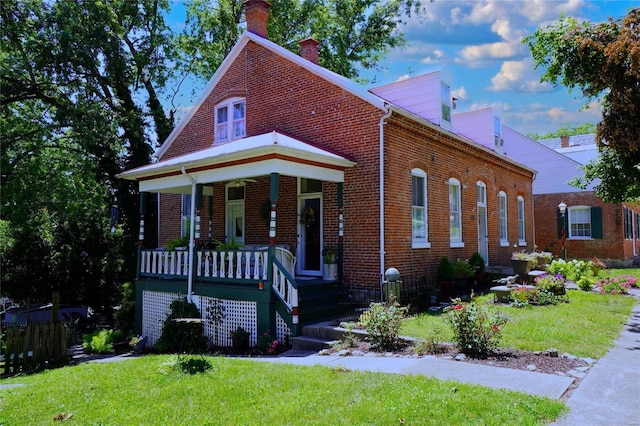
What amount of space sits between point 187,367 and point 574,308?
9.35 metres

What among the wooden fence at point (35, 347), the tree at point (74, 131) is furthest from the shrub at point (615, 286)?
the tree at point (74, 131)

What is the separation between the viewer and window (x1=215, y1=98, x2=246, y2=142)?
15.6 metres

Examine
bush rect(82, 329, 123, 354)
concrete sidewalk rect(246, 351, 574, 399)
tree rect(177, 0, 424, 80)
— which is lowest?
bush rect(82, 329, 123, 354)

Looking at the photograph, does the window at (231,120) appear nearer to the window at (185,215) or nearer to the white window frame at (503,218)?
the window at (185,215)

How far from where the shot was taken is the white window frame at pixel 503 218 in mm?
19281

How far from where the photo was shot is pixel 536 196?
2820 centimetres

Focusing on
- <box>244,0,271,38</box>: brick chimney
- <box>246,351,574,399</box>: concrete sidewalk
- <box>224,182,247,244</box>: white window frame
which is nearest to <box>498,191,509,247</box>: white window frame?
<box>224,182,247,244</box>: white window frame

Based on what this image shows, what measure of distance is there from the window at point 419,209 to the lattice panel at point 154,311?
267 inches

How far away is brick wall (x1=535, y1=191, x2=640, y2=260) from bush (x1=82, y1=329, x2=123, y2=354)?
77.4 feet

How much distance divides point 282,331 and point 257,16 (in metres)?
11.2

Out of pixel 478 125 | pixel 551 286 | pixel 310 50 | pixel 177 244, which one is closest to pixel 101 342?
pixel 177 244

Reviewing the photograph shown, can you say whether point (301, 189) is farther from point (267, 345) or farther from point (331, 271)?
point (267, 345)

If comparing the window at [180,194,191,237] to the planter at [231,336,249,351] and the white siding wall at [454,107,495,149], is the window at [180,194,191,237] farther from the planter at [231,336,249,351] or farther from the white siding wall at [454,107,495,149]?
the white siding wall at [454,107,495,149]

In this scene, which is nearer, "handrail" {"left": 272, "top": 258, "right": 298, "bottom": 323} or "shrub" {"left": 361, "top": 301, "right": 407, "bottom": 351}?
"shrub" {"left": 361, "top": 301, "right": 407, "bottom": 351}
